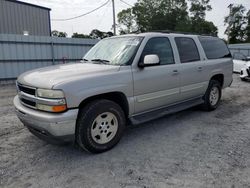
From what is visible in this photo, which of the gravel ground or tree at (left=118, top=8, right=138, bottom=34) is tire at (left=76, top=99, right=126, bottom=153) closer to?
the gravel ground

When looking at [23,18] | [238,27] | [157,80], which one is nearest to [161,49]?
[157,80]

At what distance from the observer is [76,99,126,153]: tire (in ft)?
10.1

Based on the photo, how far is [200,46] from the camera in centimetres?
512

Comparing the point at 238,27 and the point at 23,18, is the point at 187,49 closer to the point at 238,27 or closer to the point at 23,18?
the point at 23,18

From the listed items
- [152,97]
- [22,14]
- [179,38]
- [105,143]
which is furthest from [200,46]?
[22,14]

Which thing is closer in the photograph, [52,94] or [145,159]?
[52,94]

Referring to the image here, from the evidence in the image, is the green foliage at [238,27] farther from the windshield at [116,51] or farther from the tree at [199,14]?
the windshield at [116,51]

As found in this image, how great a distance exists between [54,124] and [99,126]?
2.47 ft

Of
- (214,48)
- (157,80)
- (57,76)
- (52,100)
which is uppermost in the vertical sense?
(214,48)

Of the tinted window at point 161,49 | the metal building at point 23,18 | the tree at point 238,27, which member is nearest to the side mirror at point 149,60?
the tinted window at point 161,49

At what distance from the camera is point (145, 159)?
3.18 m

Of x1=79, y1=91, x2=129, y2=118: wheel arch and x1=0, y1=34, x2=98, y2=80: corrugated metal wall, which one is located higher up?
x1=0, y1=34, x2=98, y2=80: corrugated metal wall

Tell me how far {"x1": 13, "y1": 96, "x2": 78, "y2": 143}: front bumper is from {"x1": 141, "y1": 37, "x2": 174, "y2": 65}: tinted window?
1769 millimetres

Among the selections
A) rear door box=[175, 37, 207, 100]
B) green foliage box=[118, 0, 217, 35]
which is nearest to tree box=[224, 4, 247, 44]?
green foliage box=[118, 0, 217, 35]
